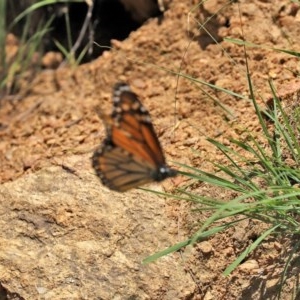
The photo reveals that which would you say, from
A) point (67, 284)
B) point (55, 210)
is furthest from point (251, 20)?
point (67, 284)

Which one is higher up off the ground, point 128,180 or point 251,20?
point 251,20

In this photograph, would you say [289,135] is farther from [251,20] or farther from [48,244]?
[48,244]

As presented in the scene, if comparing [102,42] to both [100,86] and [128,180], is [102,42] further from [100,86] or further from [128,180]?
[128,180]

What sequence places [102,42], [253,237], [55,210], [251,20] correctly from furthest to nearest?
[102,42] < [251,20] < [55,210] < [253,237]

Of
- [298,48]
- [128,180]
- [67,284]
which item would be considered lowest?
[67,284]

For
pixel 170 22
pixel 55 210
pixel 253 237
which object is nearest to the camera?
pixel 253 237

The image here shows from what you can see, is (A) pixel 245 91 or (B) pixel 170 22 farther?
(B) pixel 170 22
